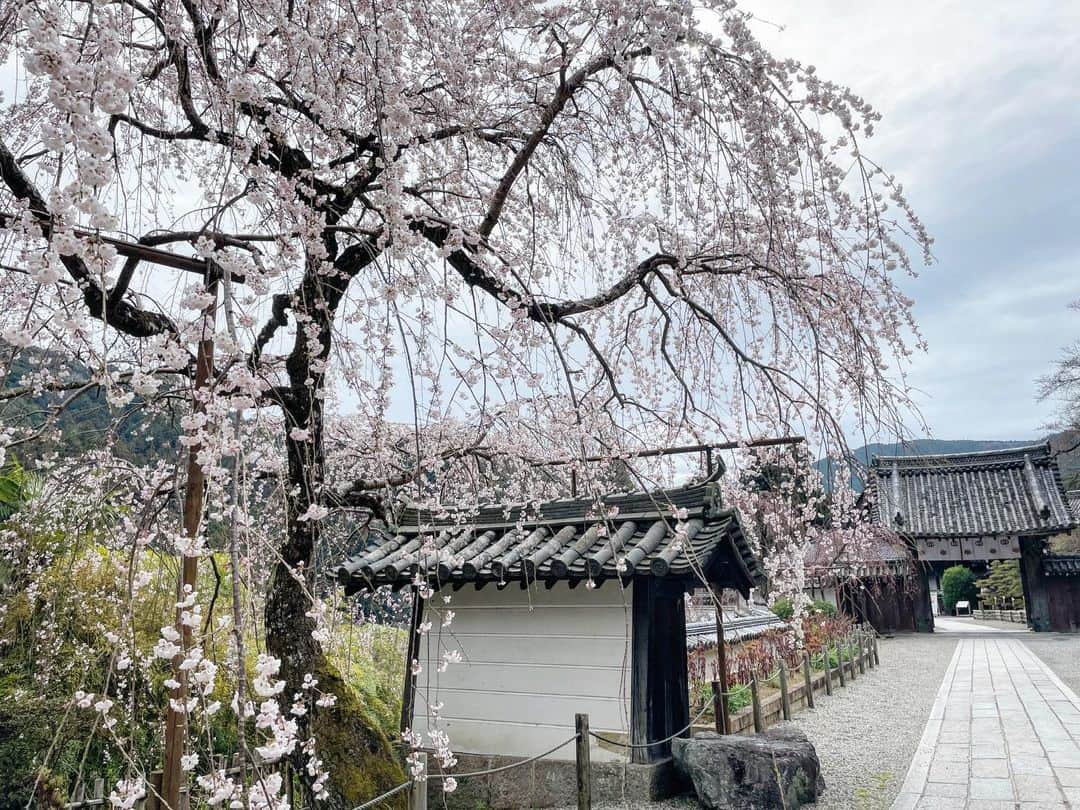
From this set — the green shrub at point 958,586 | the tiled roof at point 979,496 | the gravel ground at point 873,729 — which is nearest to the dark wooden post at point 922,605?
the tiled roof at point 979,496

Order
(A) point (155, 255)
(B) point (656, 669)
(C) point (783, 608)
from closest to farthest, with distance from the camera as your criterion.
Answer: (A) point (155, 255) → (B) point (656, 669) → (C) point (783, 608)

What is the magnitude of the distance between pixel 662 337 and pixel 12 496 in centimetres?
503

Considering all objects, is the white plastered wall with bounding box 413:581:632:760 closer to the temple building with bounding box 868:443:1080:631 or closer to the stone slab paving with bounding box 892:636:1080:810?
the stone slab paving with bounding box 892:636:1080:810

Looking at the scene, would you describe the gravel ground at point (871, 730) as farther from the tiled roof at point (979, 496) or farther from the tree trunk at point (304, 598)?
the tiled roof at point (979, 496)

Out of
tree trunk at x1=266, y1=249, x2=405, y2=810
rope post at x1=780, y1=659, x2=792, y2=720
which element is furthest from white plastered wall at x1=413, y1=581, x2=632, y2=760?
rope post at x1=780, y1=659, x2=792, y2=720

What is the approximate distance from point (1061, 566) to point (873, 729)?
43.7ft

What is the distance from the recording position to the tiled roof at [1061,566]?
58.1 feet

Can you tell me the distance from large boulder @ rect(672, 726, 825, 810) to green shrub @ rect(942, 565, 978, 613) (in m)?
30.1

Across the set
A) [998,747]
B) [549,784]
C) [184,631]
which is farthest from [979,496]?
[184,631]

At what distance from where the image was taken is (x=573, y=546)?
5.58 m

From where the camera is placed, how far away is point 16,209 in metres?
2.15

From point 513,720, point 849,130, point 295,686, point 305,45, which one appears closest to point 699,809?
point 513,720

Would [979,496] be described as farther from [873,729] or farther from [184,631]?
[184,631]

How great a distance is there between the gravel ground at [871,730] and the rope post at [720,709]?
92cm
